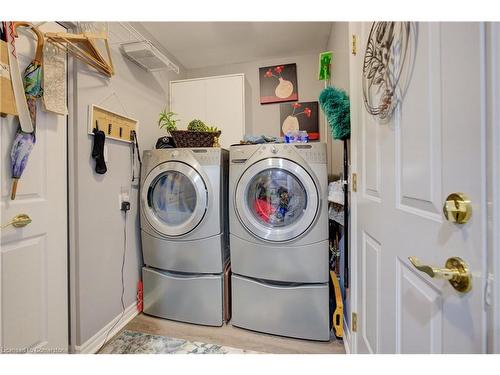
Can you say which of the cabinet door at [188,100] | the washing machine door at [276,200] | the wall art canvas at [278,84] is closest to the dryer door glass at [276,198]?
the washing machine door at [276,200]

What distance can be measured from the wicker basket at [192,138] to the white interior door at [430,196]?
1.14 meters

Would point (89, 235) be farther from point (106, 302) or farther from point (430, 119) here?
point (430, 119)

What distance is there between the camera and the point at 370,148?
92cm

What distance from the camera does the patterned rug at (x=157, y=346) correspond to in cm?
137

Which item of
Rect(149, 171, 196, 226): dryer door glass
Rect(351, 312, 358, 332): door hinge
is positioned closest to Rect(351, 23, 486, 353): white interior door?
Rect(351, 312, 358, 332): door hinge

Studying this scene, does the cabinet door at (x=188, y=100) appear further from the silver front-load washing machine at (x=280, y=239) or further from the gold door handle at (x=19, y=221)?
the gold door handle at (x=19, y=221)

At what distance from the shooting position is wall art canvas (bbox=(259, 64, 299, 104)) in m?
2.32

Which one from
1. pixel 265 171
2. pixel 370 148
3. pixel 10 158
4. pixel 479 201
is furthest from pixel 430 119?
pixel 10 158

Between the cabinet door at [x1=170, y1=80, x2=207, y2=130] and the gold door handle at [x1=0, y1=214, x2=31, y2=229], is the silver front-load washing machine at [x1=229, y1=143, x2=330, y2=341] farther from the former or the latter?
the gold door handle at [x1=0, y1=214, x2=31, y2=229]

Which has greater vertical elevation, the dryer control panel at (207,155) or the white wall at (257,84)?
the white wall at (257,84)

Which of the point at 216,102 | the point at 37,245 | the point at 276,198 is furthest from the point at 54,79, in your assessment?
the point at 276,198

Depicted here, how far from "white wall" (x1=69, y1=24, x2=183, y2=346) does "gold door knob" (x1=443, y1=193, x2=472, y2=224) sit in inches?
67.1

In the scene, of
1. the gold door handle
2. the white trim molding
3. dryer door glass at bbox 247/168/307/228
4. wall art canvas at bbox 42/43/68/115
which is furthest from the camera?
dryer door glass at bbox 247/168/307/228

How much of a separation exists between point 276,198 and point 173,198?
2.75 feet
